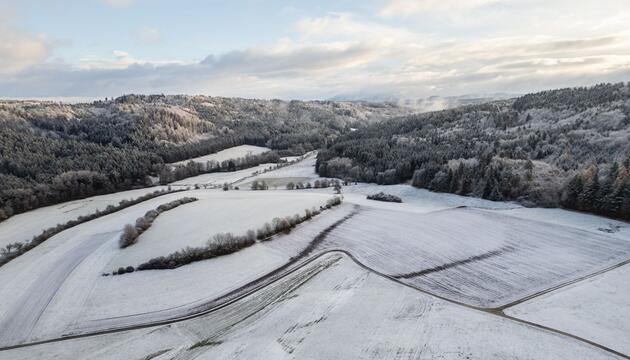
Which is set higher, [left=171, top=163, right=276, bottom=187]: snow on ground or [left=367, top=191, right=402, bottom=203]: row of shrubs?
[left=367, top=191, right=402, bottom=203]: row of shrubs

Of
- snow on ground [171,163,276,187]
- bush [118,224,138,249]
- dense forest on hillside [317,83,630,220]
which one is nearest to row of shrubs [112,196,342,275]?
bush [118,224,138,249]

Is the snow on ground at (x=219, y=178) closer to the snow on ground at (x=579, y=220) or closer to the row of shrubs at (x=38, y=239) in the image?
the row of shrubs at (x=38, y=239)

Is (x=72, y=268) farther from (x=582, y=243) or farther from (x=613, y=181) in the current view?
(x=613, y=181)

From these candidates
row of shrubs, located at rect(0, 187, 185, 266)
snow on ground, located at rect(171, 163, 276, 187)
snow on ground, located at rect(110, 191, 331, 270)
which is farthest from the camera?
snow on ground, located at rect(171, 163, 276, 187)

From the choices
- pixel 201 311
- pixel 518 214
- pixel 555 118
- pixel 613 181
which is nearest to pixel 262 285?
pixel 201 311

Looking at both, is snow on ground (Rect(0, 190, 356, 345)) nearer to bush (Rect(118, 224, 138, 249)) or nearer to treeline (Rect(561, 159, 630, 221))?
bush (Rect(118, 224, 138, 249))

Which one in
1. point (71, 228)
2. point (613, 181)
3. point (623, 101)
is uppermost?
point (623, 101)
